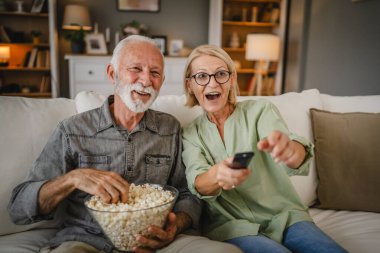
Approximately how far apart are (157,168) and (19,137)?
55cm

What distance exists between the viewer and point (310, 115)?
1.66 meters

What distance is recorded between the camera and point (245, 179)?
112cm

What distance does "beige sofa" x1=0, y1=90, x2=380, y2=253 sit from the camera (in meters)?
1.25

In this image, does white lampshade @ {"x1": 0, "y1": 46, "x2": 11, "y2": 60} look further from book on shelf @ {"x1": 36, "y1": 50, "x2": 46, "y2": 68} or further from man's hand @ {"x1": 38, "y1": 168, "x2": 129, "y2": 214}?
man's hand @ {"x1": 38, "y1": 168, "x2": 129, "y2": 214}

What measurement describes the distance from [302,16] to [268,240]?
360 cm

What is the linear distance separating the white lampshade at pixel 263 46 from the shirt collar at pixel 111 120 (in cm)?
327

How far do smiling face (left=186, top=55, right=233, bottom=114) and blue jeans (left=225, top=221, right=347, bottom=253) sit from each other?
19.7 inches

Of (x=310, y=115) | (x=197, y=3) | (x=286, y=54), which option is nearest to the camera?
(x=310, y=115)

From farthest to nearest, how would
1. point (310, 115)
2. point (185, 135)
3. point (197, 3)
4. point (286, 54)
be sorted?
point (197, 3)
point (286, 54)
point (310, 115)
point (185, 135)

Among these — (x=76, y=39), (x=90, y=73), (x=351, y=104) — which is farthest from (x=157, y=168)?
(x=76, y=39)

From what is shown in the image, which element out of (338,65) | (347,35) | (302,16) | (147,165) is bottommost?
(147,165)

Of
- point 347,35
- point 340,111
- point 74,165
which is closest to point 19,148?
point 74,165

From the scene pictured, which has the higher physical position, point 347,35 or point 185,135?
point 347,35

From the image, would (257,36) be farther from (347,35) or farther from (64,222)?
(64,222)
